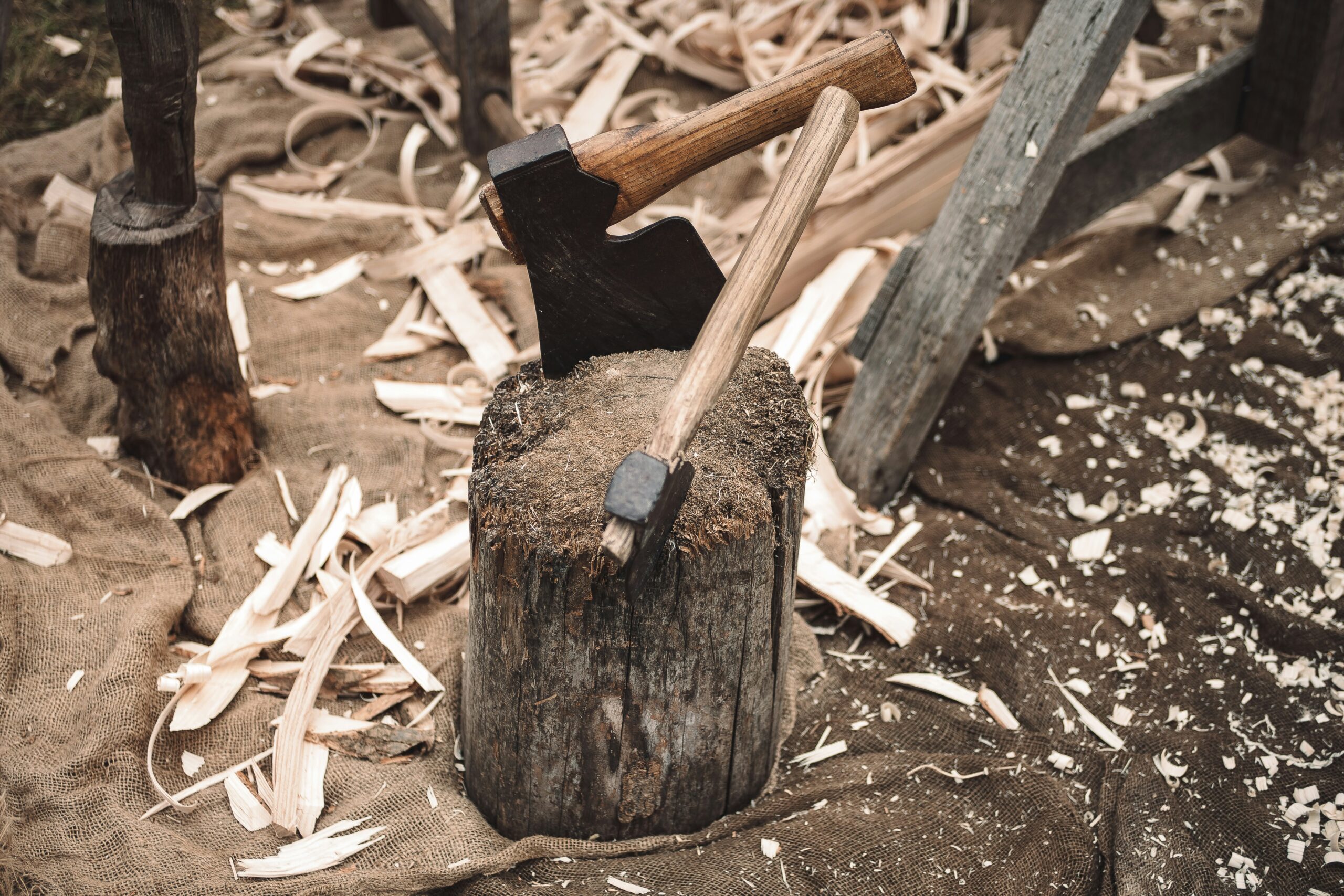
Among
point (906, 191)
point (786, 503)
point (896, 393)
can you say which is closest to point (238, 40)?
point (906, 191)

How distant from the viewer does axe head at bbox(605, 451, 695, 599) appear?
1.45 m

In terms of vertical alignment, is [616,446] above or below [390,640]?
above

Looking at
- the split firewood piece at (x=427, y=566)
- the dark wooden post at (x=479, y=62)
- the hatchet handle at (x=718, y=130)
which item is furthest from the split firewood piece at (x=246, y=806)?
the dark wooden post at (x=479, y=62)

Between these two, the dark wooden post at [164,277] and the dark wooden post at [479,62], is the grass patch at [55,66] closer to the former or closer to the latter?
the dark wooden post at [479,62]

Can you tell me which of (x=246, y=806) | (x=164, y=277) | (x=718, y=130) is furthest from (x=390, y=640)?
(x=718, y=130)

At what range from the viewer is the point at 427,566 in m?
2.61

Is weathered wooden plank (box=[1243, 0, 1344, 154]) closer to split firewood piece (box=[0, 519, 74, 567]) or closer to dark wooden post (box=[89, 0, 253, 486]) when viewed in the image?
dark wooden post (box=[89, 0, 253, 486])

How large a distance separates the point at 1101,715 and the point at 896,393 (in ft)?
3.23

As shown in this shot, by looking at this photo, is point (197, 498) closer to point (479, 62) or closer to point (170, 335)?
point (170, 335)

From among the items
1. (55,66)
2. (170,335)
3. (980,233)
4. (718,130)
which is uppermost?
(718,130)

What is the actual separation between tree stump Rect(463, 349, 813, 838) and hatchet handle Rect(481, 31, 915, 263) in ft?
1.12

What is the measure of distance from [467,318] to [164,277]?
1.07 meters

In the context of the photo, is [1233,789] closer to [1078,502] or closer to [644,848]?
[1078,502]

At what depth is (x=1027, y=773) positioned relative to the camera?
7.43 feet
